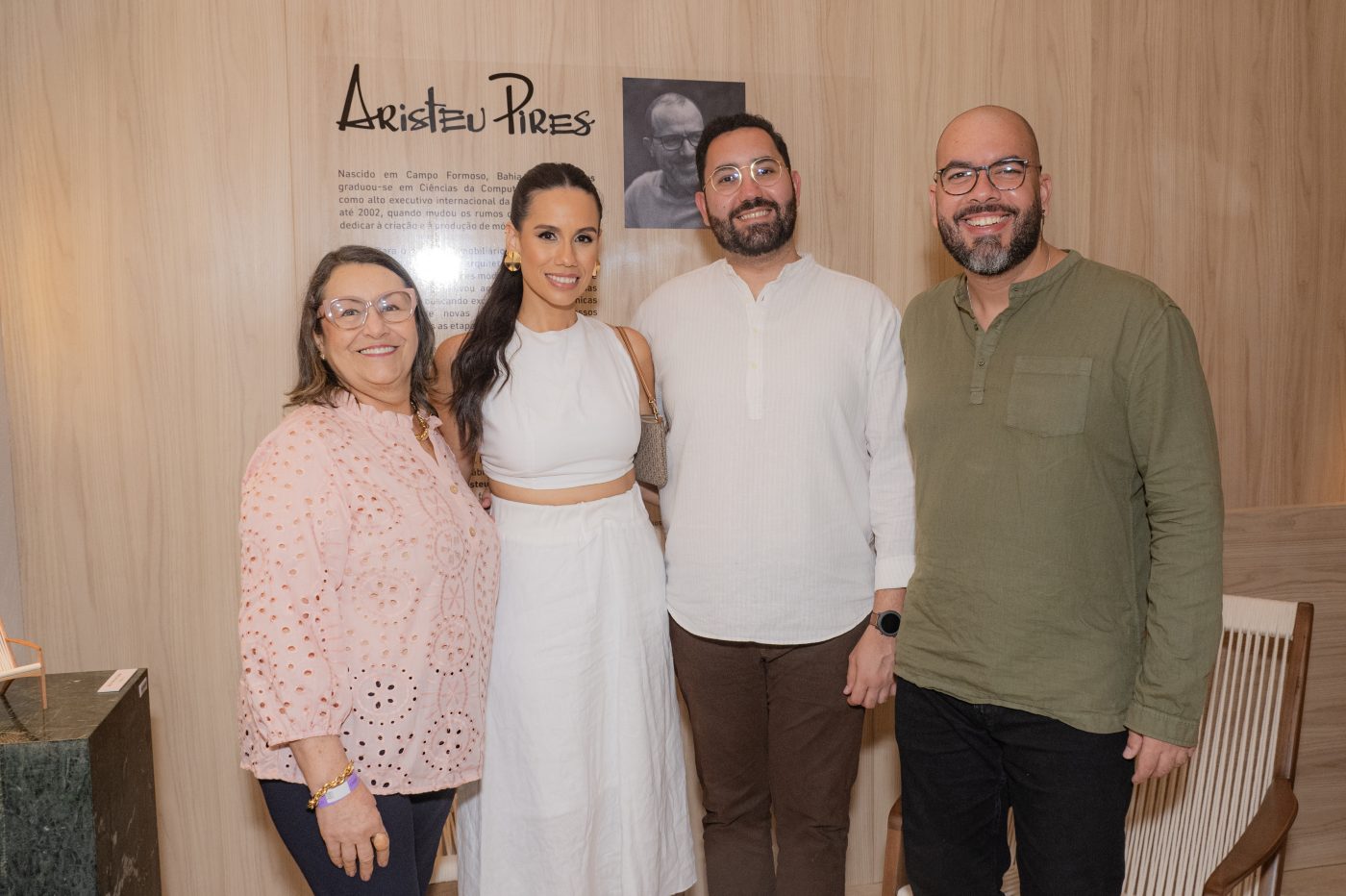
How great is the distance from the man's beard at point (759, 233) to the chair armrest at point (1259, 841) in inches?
60.3

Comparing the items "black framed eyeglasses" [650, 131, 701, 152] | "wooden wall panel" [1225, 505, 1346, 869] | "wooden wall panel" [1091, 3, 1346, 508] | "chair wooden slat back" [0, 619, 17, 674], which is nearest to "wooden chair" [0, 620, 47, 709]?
"chair wooden slat back" [0, 619, 17, 674]

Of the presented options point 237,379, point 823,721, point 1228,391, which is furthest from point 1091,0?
point 237,379

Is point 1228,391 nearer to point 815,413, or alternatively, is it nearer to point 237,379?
point 815,413

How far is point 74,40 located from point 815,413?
2148 millimetres

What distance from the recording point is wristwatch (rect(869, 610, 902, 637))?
218 cm

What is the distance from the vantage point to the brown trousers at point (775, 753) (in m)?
2.22

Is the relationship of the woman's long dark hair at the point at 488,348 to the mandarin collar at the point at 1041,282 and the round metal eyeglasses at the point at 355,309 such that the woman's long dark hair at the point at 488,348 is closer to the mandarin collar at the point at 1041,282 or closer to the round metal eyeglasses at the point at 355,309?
the round metal eyeglasses at the point at 355,309

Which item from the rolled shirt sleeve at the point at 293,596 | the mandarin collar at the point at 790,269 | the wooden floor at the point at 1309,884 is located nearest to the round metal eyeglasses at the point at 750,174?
the mandarin collar at the point at 790,269

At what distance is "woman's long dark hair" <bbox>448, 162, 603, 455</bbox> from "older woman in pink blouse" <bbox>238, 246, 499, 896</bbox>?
0.26m

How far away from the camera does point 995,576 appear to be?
183 centimetres

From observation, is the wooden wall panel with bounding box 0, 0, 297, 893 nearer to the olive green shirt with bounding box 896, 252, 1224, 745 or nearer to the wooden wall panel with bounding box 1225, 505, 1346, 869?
the olive green shirt with bounding box 896, 252, 1224, 745

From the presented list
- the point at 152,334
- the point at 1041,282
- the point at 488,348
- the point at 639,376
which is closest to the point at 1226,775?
the point at 1041,282

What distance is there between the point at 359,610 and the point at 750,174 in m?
1.30

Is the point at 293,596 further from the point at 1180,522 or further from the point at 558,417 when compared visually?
the point at 1180,522
